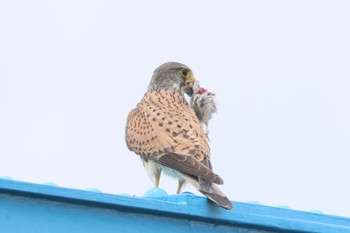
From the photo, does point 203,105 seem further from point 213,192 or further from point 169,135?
point 213,192

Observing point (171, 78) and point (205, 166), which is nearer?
point (205, 166)

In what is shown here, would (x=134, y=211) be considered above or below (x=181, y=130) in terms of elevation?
below

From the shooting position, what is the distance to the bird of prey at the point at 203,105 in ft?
28.6

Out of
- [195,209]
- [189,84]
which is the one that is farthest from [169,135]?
[195,209]

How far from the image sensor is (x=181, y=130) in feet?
25.6

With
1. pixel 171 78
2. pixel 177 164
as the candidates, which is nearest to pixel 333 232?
pixel 177 164

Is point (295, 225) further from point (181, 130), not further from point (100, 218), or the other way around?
point (181, 130)

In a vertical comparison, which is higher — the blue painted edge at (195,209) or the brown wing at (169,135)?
the brown wing at (169,135)

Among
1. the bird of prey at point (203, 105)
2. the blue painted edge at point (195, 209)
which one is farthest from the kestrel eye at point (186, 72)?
the blue painted edge at point (195, 209)

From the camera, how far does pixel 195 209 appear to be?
489cm

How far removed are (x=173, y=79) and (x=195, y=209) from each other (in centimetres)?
506

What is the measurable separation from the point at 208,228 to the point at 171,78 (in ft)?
16.6

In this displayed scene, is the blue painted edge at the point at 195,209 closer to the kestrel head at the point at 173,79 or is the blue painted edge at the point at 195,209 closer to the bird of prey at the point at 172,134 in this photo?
the bird of prey at the point at 172,134

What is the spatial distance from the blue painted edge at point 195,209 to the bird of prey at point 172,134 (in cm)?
61
